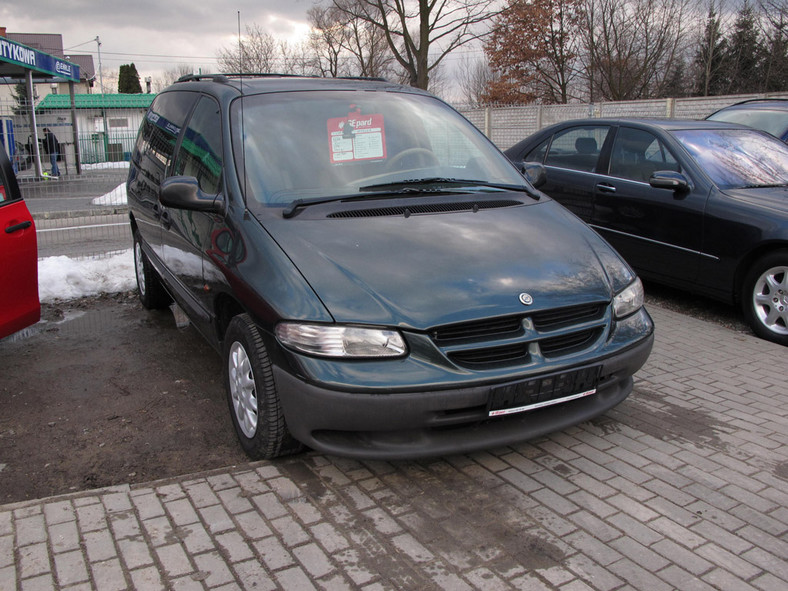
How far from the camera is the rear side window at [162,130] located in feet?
15.6

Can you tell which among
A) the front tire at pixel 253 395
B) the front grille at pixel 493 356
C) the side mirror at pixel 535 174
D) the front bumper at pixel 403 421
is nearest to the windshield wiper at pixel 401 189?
the side mirror at pixel 535 174

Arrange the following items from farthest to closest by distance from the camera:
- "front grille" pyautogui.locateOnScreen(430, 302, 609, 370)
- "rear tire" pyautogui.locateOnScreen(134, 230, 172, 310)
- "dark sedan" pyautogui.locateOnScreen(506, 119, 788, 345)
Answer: "rear tire" pyautogui.locateOnScreen(134, 230, 172, 310) → "dark sedan" pyautogui.locateOnScreen(506, 119, 788, 345) → "front grille" pyautogui.locateOnScreen(430, 302, 609, 370)

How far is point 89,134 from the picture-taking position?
12750 millimetres

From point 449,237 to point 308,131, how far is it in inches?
44.9

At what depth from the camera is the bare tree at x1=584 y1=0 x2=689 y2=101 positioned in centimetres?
3541

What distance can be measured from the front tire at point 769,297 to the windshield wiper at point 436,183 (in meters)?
2.37

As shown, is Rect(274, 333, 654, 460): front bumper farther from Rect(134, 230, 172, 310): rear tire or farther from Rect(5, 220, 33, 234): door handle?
Rect(134, 230, 172, 310): rear tire

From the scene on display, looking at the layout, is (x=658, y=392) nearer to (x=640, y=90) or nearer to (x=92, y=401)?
(x=92, y=401)

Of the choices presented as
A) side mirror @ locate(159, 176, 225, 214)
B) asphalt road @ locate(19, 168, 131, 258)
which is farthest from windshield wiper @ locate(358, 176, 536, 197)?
asphalt road @ locate(19, 168, 131, 258)

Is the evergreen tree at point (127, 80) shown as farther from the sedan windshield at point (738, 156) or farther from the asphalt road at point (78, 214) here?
the sedan windshield at point (738, 156)

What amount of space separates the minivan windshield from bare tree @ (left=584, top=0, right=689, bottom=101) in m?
35.4

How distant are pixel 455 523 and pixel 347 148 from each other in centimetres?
216

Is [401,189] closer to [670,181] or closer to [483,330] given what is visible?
[483,330]

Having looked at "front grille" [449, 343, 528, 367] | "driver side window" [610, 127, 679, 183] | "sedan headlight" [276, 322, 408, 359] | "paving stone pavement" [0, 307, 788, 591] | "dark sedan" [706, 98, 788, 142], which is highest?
"dark sedan" [706, 98, 788, 142]
